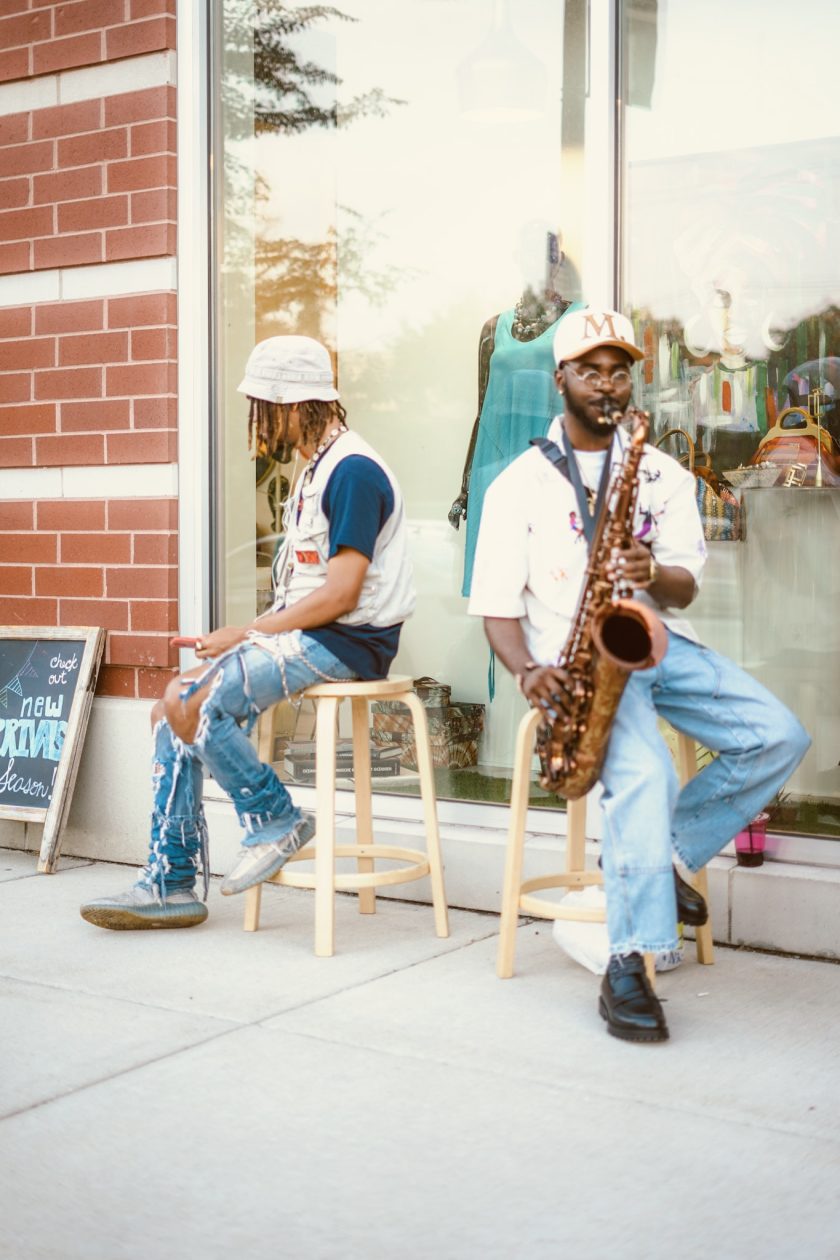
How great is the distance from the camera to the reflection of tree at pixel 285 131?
5758 mm

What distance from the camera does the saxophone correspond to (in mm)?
3520

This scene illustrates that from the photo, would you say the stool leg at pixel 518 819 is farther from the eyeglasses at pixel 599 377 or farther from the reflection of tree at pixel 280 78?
the reflection of tree at pixel 280 78

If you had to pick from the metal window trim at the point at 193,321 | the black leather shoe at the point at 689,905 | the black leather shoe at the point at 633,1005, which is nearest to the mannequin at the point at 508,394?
the metal window trim at the point at 193,321

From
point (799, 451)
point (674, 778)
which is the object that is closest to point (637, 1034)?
point (674, 778)

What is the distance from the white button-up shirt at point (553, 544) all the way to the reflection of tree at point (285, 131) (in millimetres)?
2334

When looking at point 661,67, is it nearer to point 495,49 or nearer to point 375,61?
point 495,49

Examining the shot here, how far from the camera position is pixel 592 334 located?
3.78m

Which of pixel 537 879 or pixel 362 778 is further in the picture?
pixel 362 778

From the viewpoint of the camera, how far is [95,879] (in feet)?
17.6

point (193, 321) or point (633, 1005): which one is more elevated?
point (193, 321)

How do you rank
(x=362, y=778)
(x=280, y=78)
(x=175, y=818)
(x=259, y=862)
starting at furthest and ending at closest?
(x=280, y=78)
(x=362, y=778)
(x=175, y=818)
(x=259, y=862)

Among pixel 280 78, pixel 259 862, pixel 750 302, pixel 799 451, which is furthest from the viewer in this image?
pixel 280 78

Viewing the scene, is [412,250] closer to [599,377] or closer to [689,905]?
[599,377]

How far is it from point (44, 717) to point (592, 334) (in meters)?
2.80
